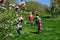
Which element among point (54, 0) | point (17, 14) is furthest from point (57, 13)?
point (17, 14)

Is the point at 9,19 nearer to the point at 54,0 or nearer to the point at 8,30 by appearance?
the point at 8,30

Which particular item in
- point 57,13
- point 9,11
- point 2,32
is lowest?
point 57,13

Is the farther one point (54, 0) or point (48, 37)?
point (54, 0)

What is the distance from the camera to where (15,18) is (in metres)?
10.2

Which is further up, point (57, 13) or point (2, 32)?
point (2, 32)

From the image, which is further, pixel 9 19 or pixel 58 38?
pixel 58 38

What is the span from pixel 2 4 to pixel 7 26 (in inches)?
33.6

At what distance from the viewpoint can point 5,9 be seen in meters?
9.59

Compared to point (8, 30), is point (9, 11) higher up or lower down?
higher up

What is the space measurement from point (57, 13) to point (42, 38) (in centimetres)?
2396

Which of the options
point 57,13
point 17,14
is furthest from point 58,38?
point 57,13

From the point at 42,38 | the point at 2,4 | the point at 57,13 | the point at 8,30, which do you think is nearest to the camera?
the point at 2,4

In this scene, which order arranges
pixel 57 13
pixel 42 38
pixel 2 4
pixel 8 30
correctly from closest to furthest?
pixel 2 4 < pixel 8 30 < pixel 42 38 < pixel 57 13

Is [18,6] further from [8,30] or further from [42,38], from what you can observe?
[42,38]
